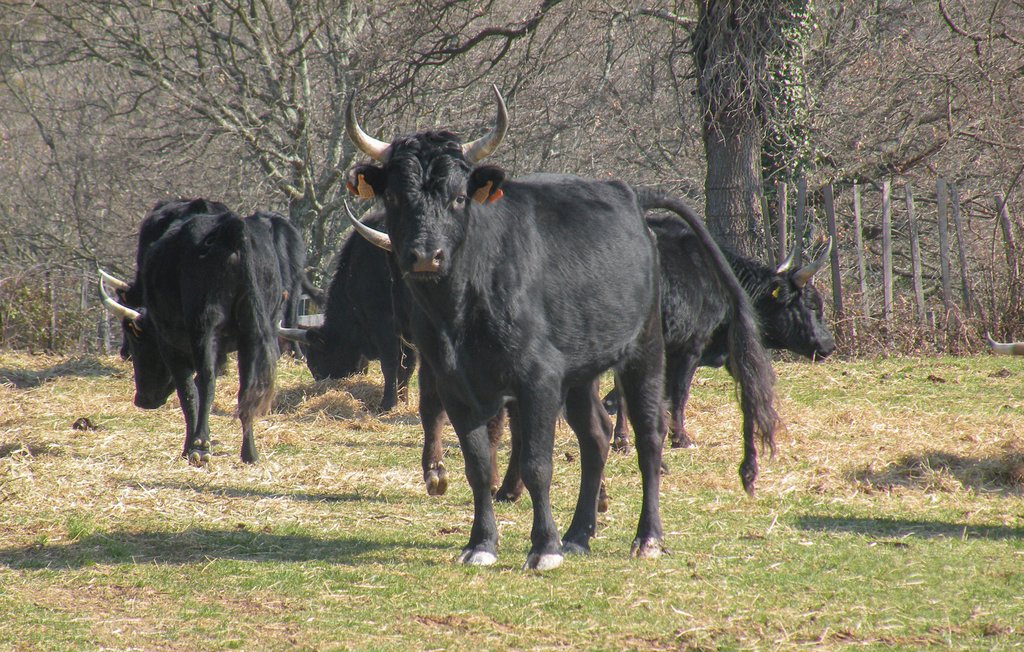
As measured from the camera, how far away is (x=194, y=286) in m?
7.54

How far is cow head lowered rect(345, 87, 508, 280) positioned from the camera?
4.67 meters

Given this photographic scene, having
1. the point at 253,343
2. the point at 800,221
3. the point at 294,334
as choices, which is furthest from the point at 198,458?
the point at 800,221

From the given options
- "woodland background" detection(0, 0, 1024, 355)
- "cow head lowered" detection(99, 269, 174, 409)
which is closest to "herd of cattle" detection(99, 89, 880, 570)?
"cow head lowered" detection(99, 269, 174, 409)

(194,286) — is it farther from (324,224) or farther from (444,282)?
(324,224)

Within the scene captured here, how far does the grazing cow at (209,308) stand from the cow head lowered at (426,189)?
2.98m

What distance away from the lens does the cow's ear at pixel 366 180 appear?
4.83 metres

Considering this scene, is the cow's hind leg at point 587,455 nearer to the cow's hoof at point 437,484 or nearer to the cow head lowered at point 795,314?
the cow's hoof at point 437,484

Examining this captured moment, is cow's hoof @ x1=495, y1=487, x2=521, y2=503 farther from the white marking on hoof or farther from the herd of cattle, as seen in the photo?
the white marking on hoof

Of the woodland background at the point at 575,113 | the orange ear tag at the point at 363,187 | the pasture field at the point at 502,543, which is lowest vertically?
the pasture field at the point at 502,543

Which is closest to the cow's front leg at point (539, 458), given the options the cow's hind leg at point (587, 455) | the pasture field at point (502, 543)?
the pasture field at point (502, 543)

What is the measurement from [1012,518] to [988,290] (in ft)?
24.9

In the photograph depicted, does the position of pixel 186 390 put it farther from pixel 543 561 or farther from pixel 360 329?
pixel 360 329

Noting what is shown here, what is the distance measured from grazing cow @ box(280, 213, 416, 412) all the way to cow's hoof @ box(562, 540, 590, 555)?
190 inches

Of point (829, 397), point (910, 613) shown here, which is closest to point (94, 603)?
point (910, 613)
